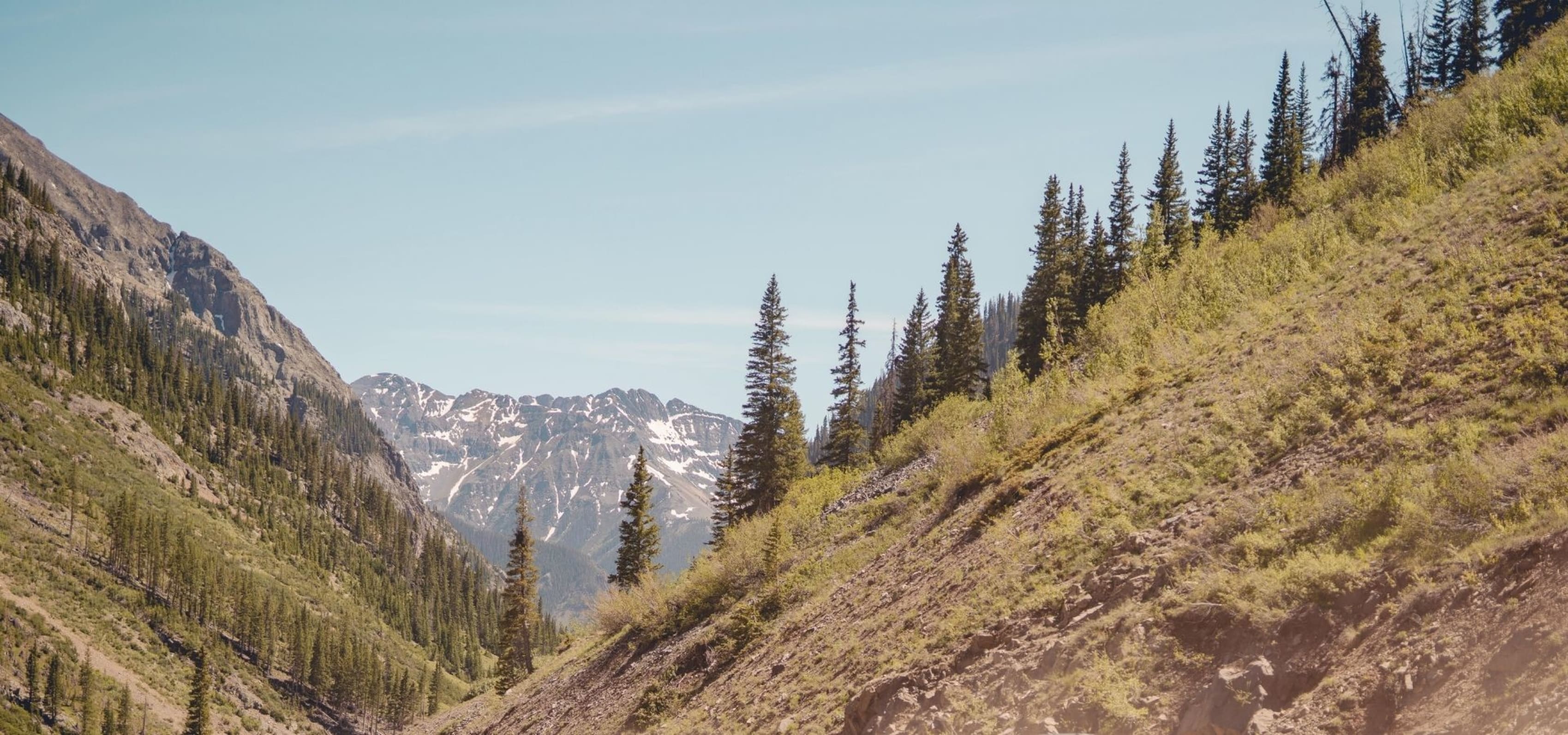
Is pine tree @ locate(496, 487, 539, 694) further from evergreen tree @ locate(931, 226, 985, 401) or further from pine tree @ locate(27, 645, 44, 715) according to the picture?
pine tree @ locate(27, 645, 44, 715)

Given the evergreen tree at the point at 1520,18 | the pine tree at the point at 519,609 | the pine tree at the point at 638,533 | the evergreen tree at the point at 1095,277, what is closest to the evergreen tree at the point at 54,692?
the pine tree at the point at 519,609

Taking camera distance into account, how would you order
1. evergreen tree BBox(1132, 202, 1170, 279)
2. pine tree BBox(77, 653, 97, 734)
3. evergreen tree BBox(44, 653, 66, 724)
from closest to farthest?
evergreen tree BBox(1132, 202, 1170, 279)
pine tree BBox(77, 653, 97, 734)
evergreen tree BBox(44, 653, 66, 724)

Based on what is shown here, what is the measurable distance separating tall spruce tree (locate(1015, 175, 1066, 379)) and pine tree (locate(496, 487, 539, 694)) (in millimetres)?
34264

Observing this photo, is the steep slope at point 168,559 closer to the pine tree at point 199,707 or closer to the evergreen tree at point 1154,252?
the pine tree at point 199,707

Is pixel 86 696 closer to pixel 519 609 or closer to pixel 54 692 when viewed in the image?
pixel 54 692

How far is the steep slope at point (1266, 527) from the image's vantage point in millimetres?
7328

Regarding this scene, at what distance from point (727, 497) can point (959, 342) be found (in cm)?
1822

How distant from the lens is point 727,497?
56.2 m

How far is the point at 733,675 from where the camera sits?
18219 mm

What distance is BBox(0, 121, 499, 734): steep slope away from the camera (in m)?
86.9

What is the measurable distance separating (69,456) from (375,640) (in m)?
51.9

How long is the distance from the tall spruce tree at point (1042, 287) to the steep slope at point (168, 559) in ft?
259

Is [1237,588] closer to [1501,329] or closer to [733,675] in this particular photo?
[1501,329]

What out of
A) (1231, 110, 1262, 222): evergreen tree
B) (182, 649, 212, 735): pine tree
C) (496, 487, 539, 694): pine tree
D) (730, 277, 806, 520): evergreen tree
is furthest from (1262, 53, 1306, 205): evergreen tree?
(182, 649, 212, 735): pine tree
